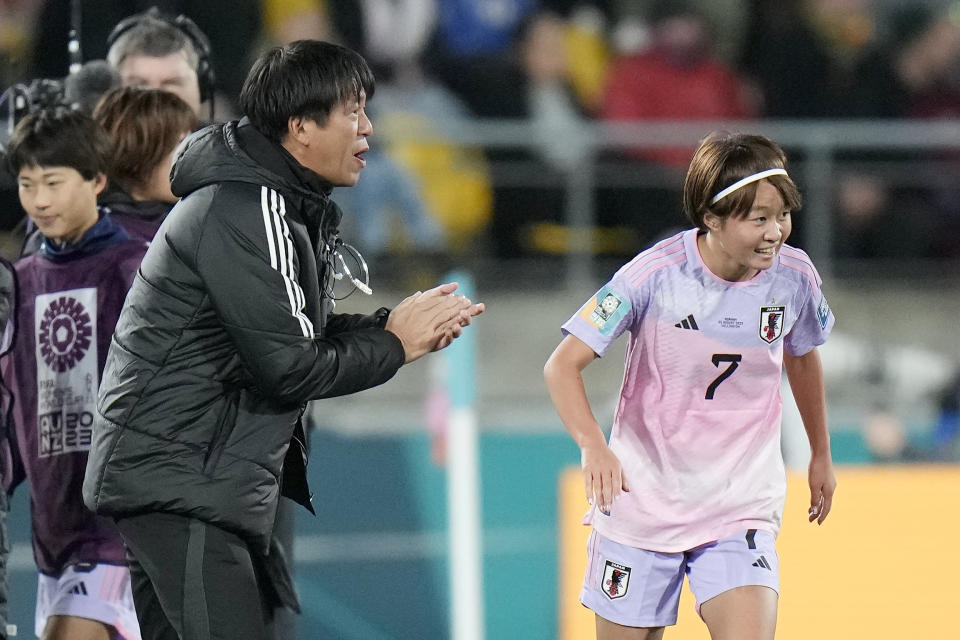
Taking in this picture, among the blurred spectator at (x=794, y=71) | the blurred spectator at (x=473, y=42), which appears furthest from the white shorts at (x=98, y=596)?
the blurred spectator at (x=794, y=71)

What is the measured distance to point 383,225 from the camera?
29.5 feet

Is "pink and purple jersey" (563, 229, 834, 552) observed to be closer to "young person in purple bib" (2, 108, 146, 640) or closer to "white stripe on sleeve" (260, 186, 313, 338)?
"white stripe on sleeve" (260, 186, 313, 338)

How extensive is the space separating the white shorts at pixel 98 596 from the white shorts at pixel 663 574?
1153 millimetres

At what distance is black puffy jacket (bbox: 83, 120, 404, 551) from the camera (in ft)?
10.3

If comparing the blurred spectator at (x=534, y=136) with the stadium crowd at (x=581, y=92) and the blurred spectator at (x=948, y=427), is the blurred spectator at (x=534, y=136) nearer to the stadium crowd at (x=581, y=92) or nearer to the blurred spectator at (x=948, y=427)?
the stadium crowd at (x=581, y=92)

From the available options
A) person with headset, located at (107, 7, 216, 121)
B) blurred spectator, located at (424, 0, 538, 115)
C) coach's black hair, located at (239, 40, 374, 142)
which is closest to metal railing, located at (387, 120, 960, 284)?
blurred spectator, located at (424, 0, 538, 115)

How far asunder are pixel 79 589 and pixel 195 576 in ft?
2.77

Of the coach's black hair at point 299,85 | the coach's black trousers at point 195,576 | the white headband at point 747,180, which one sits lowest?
the coach's black trousers at point 195,576

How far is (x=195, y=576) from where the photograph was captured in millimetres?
3188

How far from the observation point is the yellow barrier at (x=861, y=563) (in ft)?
17.0

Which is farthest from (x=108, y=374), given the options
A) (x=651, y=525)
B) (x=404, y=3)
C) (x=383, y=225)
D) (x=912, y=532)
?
(x=404, y=3)

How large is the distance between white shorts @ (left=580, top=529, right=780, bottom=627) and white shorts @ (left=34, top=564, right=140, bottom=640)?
45.4 inches

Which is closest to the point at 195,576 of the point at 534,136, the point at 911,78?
the point at 534,136

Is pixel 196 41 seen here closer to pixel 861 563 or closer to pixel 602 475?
pixel 602 475
